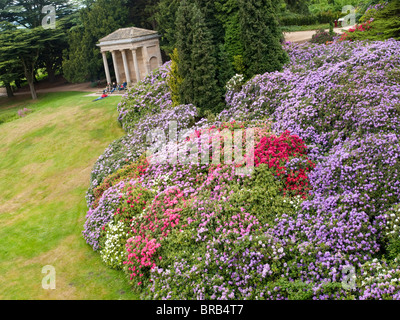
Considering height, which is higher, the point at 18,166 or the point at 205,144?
the point at 205,144

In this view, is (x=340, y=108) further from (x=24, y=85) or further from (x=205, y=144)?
(x=24, y=85)

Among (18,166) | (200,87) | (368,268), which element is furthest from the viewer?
(18,166)

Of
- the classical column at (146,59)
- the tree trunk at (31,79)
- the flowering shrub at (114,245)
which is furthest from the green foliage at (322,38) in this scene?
the tree trunk at (31,79)

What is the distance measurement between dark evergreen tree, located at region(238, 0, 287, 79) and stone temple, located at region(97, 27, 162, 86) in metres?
13.9

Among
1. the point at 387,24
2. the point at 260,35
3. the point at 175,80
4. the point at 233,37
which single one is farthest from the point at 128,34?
the point at 387,24

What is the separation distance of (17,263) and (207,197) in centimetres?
698

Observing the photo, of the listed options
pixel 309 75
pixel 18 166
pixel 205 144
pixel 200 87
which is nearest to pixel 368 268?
pixel 205 144

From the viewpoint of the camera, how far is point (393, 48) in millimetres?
13758

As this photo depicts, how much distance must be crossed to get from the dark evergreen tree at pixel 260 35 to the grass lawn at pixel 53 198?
905 cm

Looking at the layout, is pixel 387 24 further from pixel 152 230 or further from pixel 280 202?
pixel 152 230

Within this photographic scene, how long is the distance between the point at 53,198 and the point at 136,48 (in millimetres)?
17829

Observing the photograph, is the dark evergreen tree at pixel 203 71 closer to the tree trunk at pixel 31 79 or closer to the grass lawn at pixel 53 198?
the grass lawn at pixel 53 198

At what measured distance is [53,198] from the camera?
17.0 m
